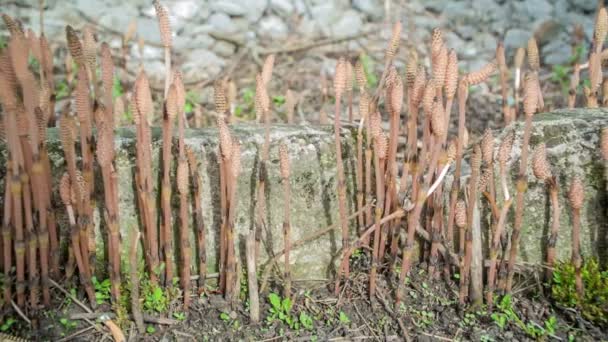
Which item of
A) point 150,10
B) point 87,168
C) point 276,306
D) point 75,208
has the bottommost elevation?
point 276,306

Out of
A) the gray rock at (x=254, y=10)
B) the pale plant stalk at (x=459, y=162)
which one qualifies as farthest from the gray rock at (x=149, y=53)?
the pale plant stalk at (x=459, y=162)

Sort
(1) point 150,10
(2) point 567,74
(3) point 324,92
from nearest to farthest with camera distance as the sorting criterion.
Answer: (3) point 324,92, (2) point 567,74, (1) point 150,10

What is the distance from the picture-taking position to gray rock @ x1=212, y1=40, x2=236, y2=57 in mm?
4539

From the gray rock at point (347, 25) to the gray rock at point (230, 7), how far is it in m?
0.70

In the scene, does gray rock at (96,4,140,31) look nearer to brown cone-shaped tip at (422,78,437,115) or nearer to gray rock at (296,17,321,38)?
gray rock at (296,17,321,38)

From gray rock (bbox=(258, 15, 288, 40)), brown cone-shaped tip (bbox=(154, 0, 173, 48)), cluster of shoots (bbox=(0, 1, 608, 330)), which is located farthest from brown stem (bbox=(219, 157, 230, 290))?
gray rock (bbox=(258, 15, 288, 40))

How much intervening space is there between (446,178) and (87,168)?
109cm

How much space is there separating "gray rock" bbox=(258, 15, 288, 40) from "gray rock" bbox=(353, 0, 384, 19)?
2.03ft

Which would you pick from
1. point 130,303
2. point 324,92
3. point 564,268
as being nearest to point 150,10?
point 324,92

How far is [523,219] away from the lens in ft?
6.59

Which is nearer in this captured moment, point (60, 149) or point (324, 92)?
point (60, 149)

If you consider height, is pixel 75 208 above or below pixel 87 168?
below

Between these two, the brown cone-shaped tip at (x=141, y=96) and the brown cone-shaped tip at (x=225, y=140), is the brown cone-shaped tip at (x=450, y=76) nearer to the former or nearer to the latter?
the brown cone-shaped tip at (x=225, y=140)

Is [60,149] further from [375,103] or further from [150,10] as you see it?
[150,10]
